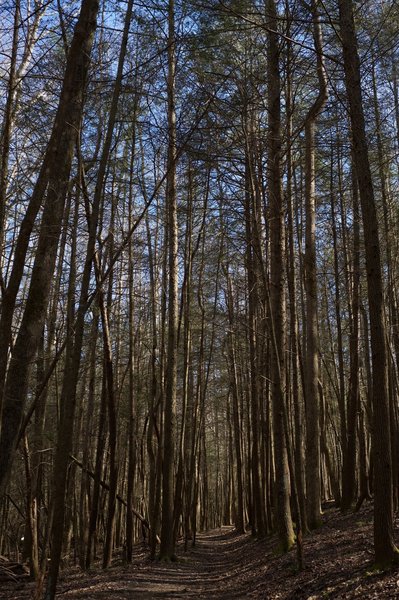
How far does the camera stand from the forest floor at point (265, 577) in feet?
16.3

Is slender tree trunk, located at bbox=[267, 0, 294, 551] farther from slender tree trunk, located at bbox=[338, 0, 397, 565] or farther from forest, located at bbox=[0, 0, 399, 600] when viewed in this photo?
slender tree trunk, located at bbox=[338, 0, 397, 565]

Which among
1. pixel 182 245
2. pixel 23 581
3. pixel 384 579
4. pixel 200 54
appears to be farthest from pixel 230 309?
pixel 384 579

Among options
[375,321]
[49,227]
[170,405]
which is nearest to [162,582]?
[170,405]

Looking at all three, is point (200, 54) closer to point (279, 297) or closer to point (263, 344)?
point (279, 297)

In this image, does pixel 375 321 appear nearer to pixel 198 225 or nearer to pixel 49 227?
pixel 49 227

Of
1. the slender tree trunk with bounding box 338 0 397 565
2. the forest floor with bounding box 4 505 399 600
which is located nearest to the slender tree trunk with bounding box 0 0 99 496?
the slender tree trunk with bounding box 338 0 397 565

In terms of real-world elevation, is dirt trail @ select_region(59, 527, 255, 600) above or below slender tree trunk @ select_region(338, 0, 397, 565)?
below

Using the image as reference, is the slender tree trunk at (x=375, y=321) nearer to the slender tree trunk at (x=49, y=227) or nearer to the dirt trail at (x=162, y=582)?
the slender tree trunk at (x=49, y=227)

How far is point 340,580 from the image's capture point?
5086 mm

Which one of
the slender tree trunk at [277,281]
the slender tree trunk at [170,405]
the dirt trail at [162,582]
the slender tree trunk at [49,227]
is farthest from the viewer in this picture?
the slender tree trunk at [170,405]

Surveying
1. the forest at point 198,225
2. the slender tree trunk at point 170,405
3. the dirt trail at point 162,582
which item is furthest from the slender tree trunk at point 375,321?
the slender tree trunk at point 170,405

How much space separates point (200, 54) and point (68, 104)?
92.1 inches

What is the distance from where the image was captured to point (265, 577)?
7.18m

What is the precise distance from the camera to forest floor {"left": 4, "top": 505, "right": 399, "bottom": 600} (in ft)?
16.3
